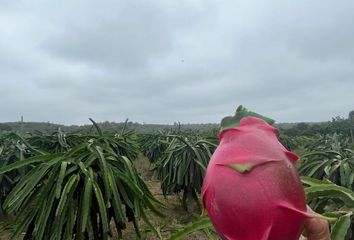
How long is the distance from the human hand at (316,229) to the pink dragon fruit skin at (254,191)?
7cm

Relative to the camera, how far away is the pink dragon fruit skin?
0.53 m

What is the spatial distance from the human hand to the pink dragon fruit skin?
69 mm

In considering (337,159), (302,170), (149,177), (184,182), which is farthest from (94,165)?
(149,177)

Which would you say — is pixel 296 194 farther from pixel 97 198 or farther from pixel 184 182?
pixel 184 182

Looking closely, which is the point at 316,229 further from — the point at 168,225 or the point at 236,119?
the point at 168,225

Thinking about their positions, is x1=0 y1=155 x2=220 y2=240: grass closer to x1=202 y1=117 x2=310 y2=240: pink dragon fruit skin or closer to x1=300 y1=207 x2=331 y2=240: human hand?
x1=300 y1=207 x2=331 y2=240: human hand

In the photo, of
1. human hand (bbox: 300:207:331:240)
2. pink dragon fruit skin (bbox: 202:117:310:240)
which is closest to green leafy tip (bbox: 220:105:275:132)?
pink dragon fruit skin (bbox: 202:117:310:240)

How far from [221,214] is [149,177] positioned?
34.8 ft

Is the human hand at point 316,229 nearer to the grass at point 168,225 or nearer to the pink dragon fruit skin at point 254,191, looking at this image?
the pink dragon fruit skin at point 254,191

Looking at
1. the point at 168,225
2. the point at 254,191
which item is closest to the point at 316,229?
the point at 254,191

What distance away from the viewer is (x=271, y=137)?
0.60 metres

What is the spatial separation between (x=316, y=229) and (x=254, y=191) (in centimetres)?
19

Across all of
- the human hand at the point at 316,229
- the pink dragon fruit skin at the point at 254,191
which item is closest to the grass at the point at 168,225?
the human hand at the point at 316,229

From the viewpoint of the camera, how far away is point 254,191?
531 mm
